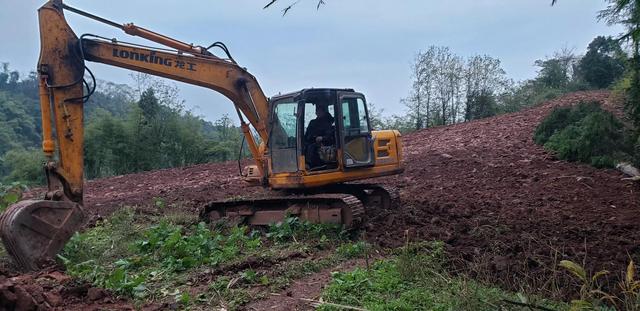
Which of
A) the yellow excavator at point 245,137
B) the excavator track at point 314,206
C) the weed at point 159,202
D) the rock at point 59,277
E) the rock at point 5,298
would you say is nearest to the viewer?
the rock at point 5,298

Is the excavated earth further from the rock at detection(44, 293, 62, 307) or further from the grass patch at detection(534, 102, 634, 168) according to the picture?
the grass patch at detection(534, 102, 634, 168)

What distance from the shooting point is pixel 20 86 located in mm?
49469

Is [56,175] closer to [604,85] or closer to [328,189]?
[328,189]

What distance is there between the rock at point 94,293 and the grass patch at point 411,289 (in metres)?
1.93

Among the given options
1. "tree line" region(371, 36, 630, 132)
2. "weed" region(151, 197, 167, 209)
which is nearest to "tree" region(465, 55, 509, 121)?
"tree line" region(371, 36, 630, 132)

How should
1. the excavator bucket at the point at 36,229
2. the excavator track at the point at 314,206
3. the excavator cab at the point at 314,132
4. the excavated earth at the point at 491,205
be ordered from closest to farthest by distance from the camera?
the excavated earth at the point at 491,205 → the excavator bucket at the point at 36,229 → the excavator track at the point at 314,206 → the excavator cab at the point at 314,132

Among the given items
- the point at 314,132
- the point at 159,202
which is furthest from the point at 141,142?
the point at 314,132

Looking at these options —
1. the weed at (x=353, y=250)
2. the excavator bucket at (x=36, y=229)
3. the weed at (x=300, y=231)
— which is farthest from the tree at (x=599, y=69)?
the excavator bucket at (x=36, y=229)

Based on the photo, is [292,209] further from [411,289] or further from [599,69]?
[599,69]

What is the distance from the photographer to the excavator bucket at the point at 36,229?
19.4ft

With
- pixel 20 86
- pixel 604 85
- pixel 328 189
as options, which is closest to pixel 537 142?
pixel 328 189

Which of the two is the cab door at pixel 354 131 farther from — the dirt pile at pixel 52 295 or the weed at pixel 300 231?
the dirt pile at pixel 52 295

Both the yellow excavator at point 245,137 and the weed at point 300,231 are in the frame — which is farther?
the weed at point 300,231

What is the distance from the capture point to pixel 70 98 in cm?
716
